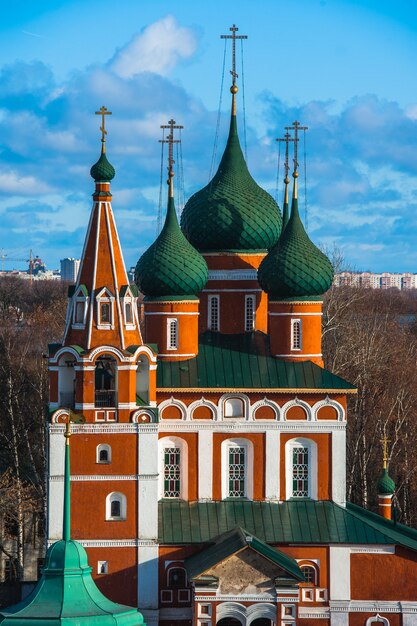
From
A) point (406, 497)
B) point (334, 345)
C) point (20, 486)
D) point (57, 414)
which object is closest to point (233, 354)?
point (57, 414)

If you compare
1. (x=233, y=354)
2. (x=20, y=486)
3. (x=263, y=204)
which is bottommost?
(x=20, y=486)

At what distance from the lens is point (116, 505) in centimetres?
2756

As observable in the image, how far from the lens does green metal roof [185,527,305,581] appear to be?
2652 cm

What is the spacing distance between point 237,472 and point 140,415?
220 cm

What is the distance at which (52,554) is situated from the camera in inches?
714

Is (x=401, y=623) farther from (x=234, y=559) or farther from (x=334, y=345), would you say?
(x=334, y=345)

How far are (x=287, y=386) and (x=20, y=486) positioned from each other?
868 cm

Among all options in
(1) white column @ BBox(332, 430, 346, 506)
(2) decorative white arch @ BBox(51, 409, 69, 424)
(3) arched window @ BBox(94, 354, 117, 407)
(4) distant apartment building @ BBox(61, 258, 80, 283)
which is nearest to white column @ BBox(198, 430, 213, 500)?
(3) arched window @ BBox(94, 354, 117, 407)

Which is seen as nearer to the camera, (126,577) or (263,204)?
(126,577)

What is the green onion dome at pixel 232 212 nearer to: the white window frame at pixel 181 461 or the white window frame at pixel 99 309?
the white window frame at pixel 99 309

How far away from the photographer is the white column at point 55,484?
27406 mm

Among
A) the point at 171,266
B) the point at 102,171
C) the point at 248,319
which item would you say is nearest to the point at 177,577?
the point at 248,319

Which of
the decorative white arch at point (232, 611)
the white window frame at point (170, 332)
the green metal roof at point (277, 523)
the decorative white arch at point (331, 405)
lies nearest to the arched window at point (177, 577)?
the green metal roof at point (277, 523)

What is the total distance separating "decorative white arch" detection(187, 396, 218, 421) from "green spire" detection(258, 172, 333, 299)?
87.2 inches
